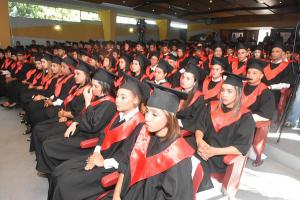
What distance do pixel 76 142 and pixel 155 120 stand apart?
5.12ft

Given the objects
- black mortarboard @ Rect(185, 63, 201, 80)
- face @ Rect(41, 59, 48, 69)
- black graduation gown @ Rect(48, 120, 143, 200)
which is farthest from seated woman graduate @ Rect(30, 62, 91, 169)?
face @ Rect(41, 59, 48, 69)

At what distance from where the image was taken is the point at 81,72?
362 cm

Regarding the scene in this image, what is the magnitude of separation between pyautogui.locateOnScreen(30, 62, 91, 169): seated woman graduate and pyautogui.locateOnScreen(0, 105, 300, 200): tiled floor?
0.31 meters

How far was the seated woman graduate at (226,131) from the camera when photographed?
2.52 meters

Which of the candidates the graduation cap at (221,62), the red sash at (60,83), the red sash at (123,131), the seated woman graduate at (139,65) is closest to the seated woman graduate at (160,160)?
the red sash at (123,131)

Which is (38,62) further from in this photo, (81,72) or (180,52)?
(180,52)

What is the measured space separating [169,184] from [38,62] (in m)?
5.14

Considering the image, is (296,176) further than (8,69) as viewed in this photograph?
No

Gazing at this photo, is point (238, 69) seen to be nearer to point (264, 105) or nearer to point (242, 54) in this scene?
point (242, 54)

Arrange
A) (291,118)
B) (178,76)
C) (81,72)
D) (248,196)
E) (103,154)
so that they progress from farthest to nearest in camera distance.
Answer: (178,76)
(291,118)
(81,72)
(248,196)
(103,154)

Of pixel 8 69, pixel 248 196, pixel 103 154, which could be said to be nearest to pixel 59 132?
pixel 103 154

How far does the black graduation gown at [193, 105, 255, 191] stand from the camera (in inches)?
98.0

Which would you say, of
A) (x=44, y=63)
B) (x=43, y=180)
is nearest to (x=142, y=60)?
(x=44, y=63)

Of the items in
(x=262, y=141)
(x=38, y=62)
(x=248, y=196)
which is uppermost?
(x=38, y=62)
